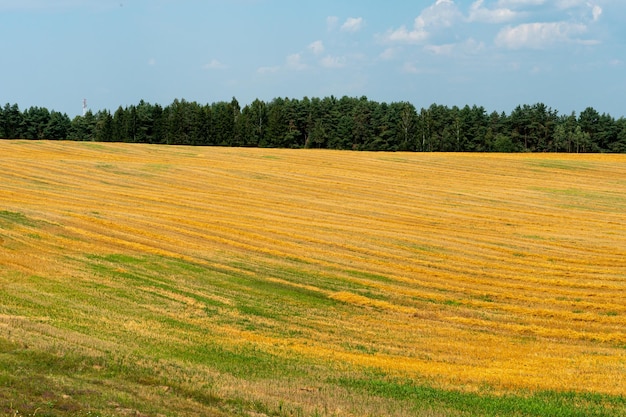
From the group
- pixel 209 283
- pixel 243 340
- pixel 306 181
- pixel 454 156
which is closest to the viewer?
pixel 243 340

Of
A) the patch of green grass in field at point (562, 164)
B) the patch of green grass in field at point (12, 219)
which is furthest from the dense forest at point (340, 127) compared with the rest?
the patch of green grass in field at point (12, 219)

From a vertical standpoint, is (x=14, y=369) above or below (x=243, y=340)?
above

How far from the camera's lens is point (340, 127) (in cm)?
13062

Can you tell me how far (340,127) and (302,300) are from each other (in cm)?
10399

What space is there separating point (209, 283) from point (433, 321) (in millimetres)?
8727

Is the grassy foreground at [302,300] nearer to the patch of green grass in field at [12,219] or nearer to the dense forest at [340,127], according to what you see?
the patch of green grass in field at [12,219]

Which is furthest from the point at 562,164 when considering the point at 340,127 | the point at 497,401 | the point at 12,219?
the point at 497,401

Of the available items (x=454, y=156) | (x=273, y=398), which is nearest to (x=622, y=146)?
(x=454, y=156)

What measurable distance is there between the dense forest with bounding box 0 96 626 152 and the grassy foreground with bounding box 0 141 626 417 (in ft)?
213

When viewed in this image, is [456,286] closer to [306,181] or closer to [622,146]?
[306,181]

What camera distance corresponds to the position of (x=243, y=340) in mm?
22031

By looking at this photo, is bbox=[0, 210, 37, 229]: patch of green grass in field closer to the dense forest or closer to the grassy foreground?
the grassy foreground

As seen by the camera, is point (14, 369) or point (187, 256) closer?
point (14, 369)

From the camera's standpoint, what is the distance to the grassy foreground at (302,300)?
15.9m
